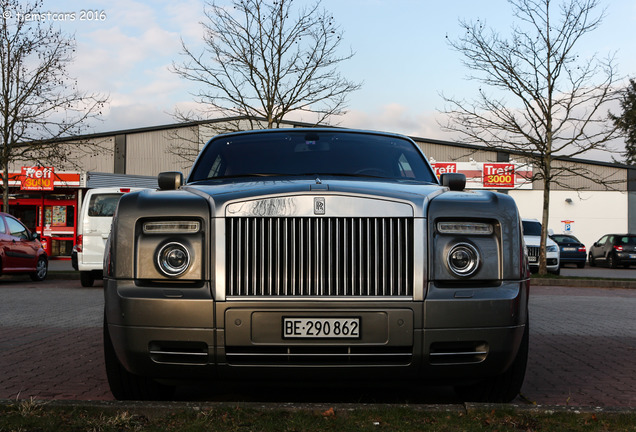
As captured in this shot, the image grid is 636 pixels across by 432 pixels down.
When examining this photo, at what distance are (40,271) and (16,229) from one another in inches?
49.4

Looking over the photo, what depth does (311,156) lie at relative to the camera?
5246 mm

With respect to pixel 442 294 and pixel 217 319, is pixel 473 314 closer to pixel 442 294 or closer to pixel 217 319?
pixel 442 294

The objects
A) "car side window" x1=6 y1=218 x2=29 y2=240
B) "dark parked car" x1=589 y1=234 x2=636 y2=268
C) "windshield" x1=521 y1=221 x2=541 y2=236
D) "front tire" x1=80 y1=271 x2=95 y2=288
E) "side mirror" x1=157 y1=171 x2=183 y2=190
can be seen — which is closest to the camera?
"side mirror" x1=157 y1=171 x2=183 y2=190

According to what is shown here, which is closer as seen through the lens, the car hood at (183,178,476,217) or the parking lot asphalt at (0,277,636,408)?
the car hood at (183,178,476,217)

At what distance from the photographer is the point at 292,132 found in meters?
5.63

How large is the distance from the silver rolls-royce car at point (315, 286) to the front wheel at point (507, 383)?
0.85 ft

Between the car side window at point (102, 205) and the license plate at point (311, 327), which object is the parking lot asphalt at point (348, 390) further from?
the car side window at point (102, 205)

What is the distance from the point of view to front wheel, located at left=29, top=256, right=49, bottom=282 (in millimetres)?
18828

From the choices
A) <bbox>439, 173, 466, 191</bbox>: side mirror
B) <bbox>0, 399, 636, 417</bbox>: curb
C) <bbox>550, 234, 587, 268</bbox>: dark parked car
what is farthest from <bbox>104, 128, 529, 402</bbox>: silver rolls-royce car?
<bbox>550, 234, 587, 268</bbox>: dark parked car

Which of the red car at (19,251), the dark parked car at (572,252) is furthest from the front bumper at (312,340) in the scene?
the dark parked car at (572,252)

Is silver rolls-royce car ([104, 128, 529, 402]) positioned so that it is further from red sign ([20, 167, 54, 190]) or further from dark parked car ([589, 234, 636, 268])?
dark parked car ([589, 234, 636, 268])

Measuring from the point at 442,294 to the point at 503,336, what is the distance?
0.40 m

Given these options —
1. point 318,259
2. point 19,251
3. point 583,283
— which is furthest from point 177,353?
point 583,283

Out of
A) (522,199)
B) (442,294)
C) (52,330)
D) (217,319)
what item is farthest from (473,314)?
(522,199)
